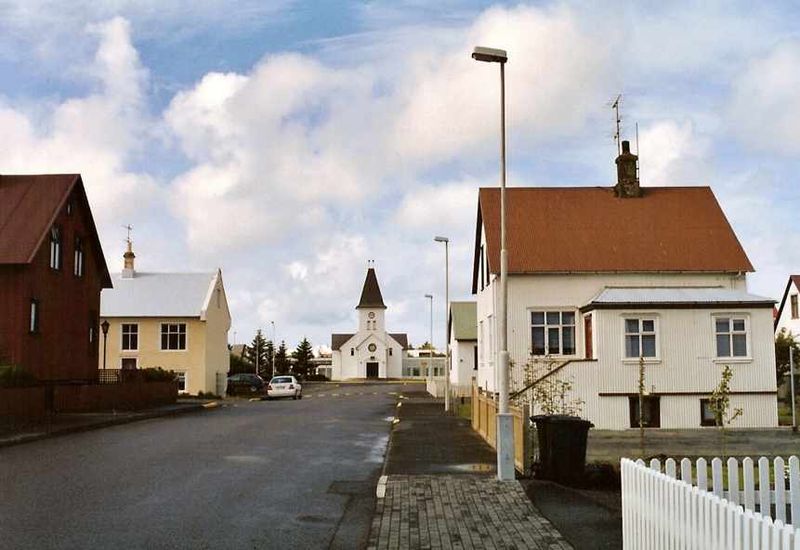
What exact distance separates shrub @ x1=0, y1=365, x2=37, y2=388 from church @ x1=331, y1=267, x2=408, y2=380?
93.9m

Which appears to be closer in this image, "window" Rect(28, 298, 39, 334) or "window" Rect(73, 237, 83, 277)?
"window" Rect(28, 298, 39, 334)

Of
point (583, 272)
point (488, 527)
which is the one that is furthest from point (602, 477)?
point (583, 272)

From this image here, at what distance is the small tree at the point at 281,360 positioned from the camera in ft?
350

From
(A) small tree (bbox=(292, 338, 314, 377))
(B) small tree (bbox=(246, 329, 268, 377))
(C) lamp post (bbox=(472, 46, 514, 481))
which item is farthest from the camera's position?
(A) small tree (bbox=(292, 338, 314, 377))

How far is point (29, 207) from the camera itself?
118 ft

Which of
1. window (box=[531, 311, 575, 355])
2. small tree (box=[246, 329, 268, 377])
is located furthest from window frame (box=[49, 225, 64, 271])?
small tree (box=[246, 329, 268, 377])

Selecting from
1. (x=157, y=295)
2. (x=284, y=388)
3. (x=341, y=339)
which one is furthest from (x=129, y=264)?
(x=341, y=339)

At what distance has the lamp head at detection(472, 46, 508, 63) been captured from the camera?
14789mm

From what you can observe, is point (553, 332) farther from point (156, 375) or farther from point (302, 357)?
point (302, 357)

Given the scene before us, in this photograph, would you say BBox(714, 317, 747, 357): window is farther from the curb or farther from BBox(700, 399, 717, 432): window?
the curb

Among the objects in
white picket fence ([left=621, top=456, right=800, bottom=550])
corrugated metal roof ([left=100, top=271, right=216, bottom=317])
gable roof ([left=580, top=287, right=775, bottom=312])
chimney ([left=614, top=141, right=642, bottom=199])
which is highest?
chimney ([left=614, top=141, right=642, bottom=199])

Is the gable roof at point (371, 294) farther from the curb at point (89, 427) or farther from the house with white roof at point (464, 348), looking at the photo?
the curb at point (89, 427)

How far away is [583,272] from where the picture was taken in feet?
107

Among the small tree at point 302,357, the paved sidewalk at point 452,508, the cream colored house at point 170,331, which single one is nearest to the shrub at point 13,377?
the paved sidewalk at point 452,508
